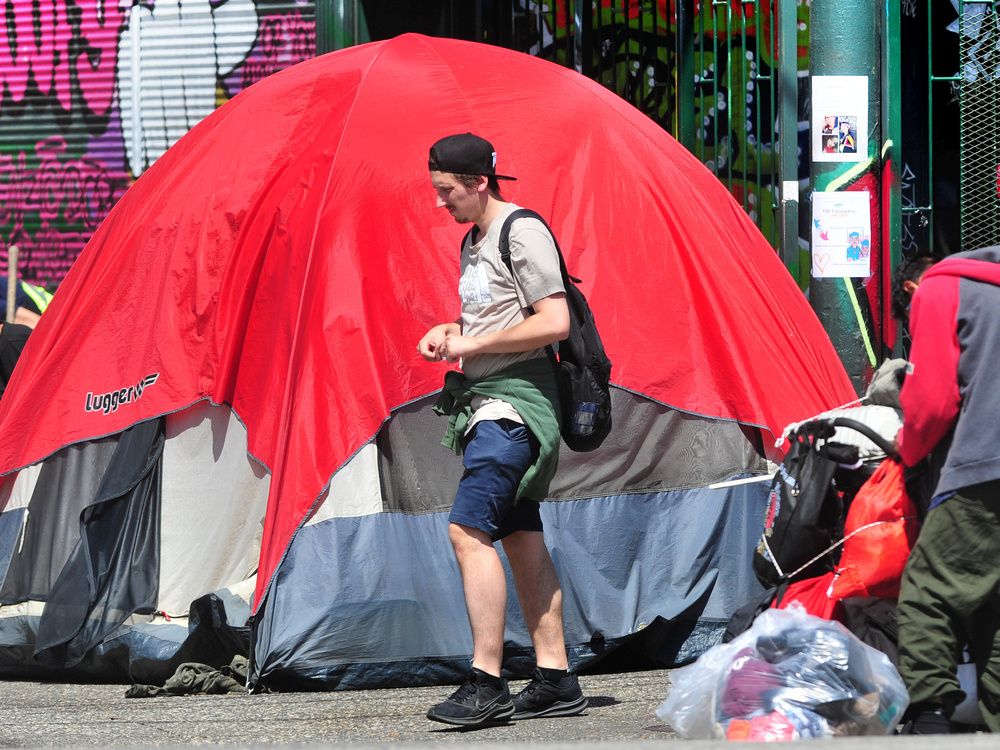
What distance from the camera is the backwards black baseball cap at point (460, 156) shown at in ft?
15.0

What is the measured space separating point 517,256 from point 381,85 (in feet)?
6.35

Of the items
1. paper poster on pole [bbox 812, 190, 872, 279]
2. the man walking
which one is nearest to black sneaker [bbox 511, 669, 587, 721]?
the man walking

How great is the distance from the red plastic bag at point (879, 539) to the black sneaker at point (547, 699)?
0.90m

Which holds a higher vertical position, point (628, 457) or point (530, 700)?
point (628, 457)

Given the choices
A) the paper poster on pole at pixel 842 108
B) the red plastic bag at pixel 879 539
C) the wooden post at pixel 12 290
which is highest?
the paper poster on pole at pixel 842 108

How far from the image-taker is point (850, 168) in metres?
6.31

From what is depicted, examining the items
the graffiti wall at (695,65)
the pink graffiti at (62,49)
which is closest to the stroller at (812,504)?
the graffiti wall at (695,65)

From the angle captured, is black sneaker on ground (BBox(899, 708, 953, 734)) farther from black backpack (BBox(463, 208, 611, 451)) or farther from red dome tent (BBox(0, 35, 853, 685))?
red dome tent (BBox(0, 35, 853, 685))

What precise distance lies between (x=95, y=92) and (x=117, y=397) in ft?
15.6

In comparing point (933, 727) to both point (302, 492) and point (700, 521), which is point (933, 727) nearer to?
point (700, 521)

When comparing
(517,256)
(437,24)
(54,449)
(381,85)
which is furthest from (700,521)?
(437,24)

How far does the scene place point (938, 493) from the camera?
13.1 ft

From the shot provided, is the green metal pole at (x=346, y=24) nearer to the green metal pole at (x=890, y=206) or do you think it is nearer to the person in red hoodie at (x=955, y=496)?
the green metal pole at (x=890, y=206)

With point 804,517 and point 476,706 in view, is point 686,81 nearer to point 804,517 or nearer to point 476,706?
point 804,517
